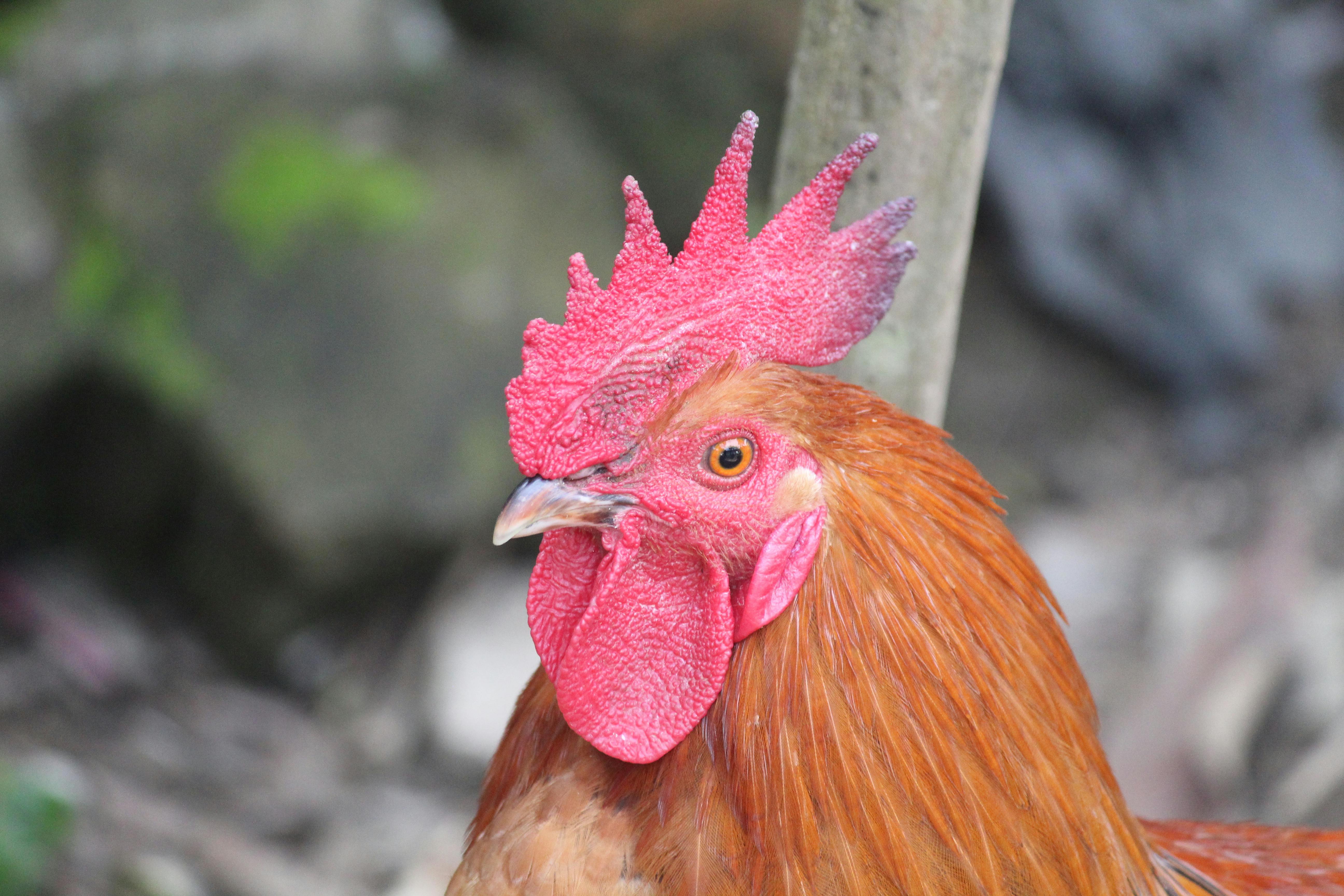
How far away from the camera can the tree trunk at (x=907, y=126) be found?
200cm

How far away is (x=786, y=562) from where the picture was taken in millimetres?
1709

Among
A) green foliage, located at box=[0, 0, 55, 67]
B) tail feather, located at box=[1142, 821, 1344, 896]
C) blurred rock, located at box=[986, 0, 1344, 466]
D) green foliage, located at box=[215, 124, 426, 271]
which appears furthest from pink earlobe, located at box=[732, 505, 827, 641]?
green foliage, located at box=[0, 0, 55, 67]

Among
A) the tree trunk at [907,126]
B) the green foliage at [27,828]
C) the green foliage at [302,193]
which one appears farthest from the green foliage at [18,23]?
the tree trunk at [907,126]

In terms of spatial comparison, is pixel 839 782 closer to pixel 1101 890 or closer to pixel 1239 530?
pixel 1101 890

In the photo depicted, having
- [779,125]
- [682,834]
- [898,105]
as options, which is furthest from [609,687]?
[779,125]

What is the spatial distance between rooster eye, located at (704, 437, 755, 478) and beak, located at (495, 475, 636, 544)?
0.13 metres

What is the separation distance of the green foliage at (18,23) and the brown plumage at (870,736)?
4.70m

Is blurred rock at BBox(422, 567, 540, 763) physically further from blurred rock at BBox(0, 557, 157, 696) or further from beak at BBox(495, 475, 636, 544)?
beak at BBox(495, 475, 636, 544)

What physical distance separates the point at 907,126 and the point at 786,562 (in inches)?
33.8

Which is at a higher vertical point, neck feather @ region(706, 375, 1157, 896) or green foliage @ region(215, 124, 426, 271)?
green foliage @ region(215, 124, 426, 271)

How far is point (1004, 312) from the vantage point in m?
5.68

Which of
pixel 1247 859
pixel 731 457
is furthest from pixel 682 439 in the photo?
pixel 1247 859

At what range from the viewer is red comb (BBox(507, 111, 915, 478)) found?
5.55 ft

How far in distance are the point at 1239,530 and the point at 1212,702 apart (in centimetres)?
148
